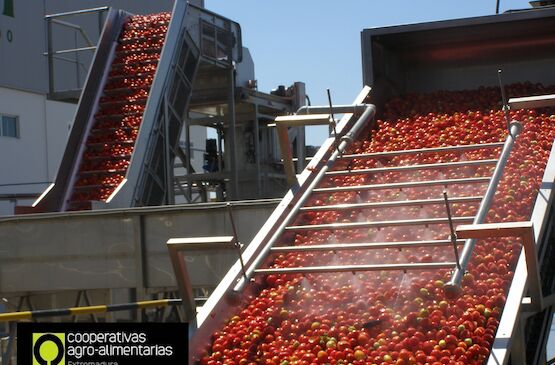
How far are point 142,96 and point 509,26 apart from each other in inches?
263

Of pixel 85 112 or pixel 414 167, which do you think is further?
pixel 85 112

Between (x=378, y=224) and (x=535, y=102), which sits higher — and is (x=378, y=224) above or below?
below

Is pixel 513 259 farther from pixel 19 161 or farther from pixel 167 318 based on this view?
pixel 19 161

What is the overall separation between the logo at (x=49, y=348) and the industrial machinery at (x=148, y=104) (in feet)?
20.5

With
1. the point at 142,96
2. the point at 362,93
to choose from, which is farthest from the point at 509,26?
the point at 142,96

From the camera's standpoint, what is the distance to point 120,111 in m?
13.3

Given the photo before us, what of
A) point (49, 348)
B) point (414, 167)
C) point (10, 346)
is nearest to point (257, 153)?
point (414, 167)

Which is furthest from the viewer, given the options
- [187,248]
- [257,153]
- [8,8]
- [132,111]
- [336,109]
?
[8,8]

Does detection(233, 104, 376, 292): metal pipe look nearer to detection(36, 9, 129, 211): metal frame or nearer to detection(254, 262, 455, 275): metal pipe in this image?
detection(254, 262, 455, 275): metal pipe

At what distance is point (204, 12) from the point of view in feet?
48.5

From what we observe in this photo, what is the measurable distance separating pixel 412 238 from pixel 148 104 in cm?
752

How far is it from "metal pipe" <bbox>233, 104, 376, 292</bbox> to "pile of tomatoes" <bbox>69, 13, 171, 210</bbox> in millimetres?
5554

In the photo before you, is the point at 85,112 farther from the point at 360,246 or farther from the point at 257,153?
the point at 360,246

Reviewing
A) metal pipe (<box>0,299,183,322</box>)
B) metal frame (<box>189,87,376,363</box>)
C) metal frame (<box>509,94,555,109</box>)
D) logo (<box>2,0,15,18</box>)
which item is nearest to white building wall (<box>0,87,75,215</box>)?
logo (<box>2,0,15,18</box>)
